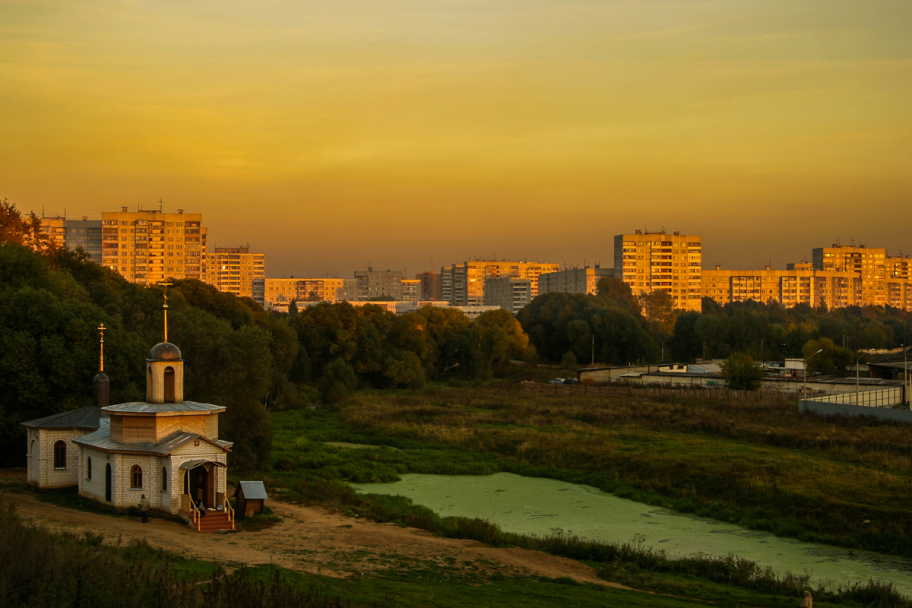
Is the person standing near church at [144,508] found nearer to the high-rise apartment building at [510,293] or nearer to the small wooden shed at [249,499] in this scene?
the small wooden shed at [249,499]

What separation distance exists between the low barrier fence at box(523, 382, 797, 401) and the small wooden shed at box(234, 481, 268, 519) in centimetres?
3537

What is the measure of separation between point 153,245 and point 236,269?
156 feet

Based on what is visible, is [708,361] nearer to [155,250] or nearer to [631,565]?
[631,565]

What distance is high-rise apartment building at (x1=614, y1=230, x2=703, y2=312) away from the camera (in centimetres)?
14100

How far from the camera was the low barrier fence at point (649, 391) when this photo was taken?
49.3 meters

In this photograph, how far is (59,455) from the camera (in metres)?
22.1

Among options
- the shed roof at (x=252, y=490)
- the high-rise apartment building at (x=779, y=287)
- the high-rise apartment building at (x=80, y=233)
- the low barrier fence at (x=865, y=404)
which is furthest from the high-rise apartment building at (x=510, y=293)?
the shed roof at (x=252, y=490)

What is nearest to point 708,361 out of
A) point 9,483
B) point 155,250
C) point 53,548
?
point 9,483

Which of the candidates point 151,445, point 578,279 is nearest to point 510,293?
point 578,279

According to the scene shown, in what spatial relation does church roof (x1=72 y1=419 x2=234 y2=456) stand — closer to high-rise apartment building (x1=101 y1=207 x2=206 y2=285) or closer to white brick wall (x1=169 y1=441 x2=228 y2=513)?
white brick wall (x1=169 y1=441 x2=228 y2=513)

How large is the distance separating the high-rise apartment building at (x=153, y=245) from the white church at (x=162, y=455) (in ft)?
353

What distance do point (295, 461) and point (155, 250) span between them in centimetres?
10395

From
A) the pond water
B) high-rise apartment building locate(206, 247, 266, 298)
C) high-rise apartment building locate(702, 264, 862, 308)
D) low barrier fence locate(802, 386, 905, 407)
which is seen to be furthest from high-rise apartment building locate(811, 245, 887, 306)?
the pond water

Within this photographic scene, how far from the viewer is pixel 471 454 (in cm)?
3472
